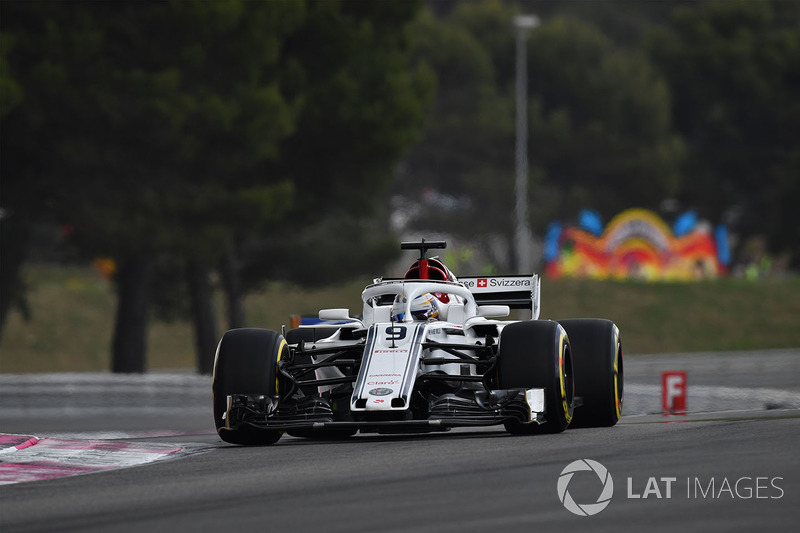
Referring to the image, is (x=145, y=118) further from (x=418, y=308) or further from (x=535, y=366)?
(x=535, y=366)

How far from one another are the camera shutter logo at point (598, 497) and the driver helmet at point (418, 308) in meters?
3.69

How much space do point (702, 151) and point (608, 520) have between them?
225 feet

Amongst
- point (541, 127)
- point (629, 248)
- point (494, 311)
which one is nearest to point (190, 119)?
point (494, 311)

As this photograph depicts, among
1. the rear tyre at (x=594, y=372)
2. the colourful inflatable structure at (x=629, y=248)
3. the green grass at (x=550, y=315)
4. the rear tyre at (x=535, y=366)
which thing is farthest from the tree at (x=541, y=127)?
the rear tyre at (x=535, y=366)

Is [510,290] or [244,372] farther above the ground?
[510,290]

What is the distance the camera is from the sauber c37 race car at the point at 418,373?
38.4ft

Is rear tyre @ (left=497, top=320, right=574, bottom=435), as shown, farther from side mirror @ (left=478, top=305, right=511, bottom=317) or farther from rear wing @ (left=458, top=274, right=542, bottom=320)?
rear wing @ (left=458, top=274, right=542, bottom=320)

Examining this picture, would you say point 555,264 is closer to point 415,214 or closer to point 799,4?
point 415,214

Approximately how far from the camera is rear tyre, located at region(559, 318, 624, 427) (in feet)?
44.2

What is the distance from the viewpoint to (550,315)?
50.9 m

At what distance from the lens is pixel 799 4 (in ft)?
242

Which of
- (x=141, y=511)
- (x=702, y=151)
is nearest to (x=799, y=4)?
(x=702, y=151)

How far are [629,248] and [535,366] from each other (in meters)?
48.7

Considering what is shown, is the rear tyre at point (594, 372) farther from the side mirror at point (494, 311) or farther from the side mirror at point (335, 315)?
the side mirror at point (335, 315)
